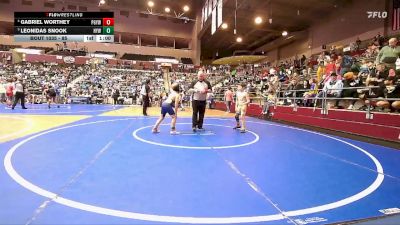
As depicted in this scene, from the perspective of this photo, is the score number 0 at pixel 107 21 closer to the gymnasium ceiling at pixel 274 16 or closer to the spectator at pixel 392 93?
the spectator at pixel 392 93

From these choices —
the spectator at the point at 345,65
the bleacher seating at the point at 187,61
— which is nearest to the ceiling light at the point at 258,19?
the spectator at the point at 345,65

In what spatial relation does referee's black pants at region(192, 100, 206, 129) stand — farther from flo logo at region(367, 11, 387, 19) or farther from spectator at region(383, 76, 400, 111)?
flo logo at region(367, 11, 387, 19)

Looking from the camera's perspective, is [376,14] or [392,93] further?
[376,14]

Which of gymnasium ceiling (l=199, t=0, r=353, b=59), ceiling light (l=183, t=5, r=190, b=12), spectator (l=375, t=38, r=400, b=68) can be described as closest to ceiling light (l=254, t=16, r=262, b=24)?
gymnasium ceiling (l=199, t=0, r=353, b=59)

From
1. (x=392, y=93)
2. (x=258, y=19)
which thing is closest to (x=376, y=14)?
(x=258, y=19)

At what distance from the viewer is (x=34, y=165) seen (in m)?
4.33

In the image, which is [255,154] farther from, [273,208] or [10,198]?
[10,198]

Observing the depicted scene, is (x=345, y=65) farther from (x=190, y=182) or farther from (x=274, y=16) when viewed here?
(x=274, y=16)

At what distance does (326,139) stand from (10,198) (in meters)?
7.14
